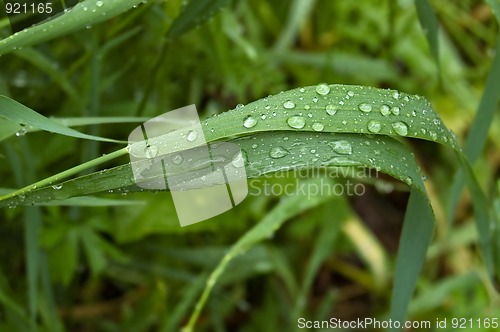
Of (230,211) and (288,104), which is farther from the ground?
(230,211)

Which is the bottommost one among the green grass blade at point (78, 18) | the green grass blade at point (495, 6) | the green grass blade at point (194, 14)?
the green grass blade at point (495, 6)

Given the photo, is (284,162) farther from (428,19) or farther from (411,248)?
(428,19)

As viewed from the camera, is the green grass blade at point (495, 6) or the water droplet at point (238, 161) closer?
the water droplet at point (238, 161)

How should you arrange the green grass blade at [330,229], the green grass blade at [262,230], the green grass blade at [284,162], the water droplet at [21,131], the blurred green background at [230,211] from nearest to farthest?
the green grass blade at [284,162], the water droplet at [21,131], the green grass blade at [262,230], the blurred green background at [230,211], the green grass blade at [330,229]

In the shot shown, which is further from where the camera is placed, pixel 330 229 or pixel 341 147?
pixel 330 229

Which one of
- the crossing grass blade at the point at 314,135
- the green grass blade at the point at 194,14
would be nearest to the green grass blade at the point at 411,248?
the crossing grass blade at the point at 314,135

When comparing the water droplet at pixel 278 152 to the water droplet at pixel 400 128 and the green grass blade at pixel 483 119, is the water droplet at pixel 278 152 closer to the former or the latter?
the water droplet at pixel 400 128

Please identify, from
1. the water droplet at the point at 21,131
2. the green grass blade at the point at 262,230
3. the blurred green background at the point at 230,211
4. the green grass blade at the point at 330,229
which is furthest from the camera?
the green grass blade at the point at 330,229

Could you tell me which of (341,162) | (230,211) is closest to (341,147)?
(341,162)
